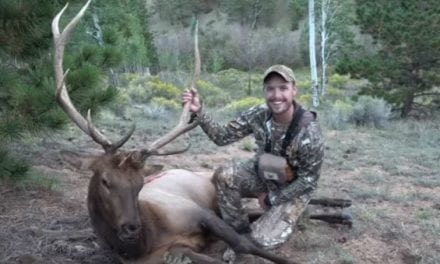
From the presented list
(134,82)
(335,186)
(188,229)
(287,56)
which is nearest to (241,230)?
(188,229)

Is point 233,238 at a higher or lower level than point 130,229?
lower

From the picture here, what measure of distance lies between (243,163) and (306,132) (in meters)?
0.77

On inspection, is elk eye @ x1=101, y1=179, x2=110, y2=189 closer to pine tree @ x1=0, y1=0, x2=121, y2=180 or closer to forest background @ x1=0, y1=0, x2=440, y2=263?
forest background @ x1=0, y1=0, x2=440, y2=263

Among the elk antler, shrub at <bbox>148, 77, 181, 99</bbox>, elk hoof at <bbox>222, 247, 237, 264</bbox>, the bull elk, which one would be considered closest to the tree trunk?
shrub at <bbox>148, 77, 181, 99</bbox>

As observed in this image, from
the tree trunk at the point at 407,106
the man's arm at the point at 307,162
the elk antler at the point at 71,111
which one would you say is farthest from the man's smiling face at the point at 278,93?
the tree trunk at the point at 407,106

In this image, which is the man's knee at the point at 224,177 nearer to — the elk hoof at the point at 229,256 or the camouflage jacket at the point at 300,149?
the camouflage jacket at the point at 300,149

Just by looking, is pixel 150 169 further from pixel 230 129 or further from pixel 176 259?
pixel 230 129

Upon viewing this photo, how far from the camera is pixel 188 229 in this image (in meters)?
5.37


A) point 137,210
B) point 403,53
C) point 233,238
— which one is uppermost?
point 137,210

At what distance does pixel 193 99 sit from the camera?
566cm

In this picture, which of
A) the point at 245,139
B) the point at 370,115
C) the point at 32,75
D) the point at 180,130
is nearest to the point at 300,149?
the point at 180,130

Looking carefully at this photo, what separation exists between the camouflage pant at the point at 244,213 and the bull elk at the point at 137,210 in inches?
7.6

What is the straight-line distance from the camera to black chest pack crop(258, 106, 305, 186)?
213 inches

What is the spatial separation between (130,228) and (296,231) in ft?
6.32
